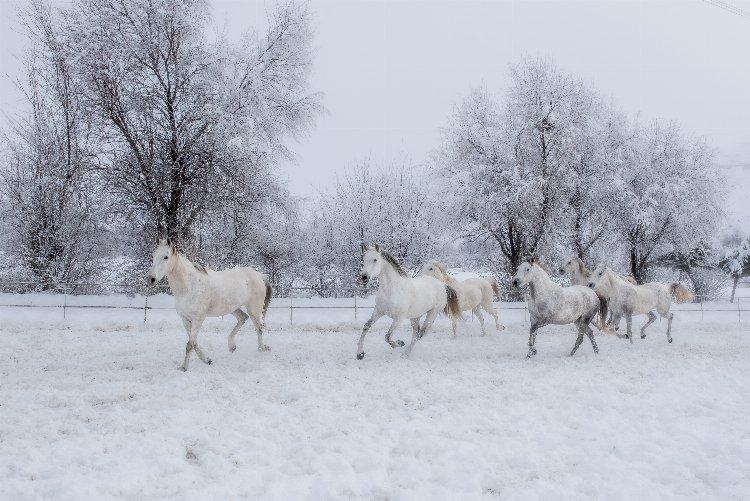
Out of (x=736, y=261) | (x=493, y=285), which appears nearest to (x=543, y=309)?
(x=493, y=285)

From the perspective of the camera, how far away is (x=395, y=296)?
32.3 feet

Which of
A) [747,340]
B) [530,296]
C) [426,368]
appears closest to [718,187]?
[747,340]

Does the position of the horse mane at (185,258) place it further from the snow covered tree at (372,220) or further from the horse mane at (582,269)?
the snow covered tree at (372,220)

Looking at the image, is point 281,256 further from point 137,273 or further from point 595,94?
point 595,94

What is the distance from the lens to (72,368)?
8148 millimetres

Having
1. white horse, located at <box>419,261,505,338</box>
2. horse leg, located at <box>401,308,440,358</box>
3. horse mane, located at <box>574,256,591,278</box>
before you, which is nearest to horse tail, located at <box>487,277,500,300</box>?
white horse, located at <box>419,261,505,338</box>

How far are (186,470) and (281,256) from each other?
24.1 metres

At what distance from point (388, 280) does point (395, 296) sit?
349 mm

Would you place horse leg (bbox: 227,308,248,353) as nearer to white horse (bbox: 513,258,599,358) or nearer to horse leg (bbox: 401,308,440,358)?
horse leg (bbox: 401,308,440,358)

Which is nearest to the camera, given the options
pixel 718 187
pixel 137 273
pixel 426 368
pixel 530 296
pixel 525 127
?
pixel 426 368

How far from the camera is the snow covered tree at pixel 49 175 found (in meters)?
17.9

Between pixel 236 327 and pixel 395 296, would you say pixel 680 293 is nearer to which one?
pixel 395 296

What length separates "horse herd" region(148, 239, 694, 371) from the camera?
8.52 meters

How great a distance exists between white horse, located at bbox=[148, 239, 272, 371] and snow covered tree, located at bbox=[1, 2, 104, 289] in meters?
10.4
